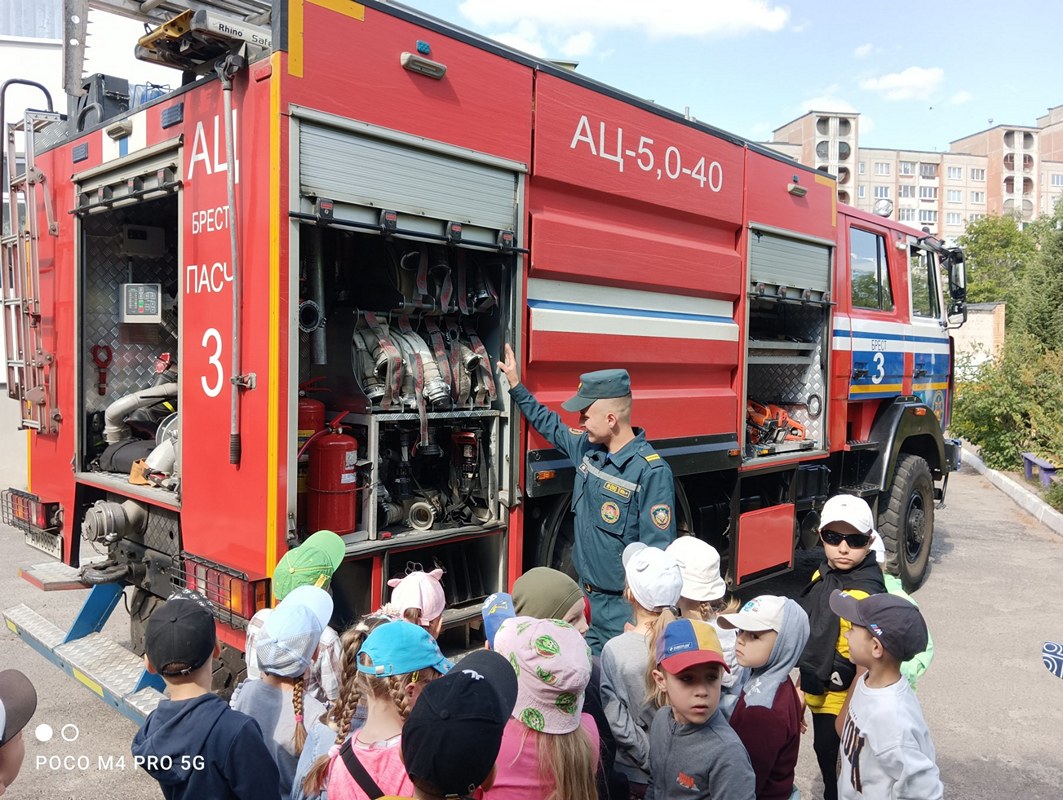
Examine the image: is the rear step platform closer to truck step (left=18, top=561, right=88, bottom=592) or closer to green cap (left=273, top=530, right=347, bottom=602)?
truck step (left=18, top=561, right=88, bottom=592)

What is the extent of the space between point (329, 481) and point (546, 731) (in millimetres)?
1689

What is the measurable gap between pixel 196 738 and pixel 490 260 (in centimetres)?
242

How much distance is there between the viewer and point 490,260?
382 centimetres

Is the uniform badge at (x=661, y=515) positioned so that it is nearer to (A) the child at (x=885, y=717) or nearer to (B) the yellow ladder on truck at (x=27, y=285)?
(A) the child at (x=885, y=717)

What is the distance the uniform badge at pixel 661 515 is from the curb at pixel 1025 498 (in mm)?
8440

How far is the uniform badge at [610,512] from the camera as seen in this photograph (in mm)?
3410

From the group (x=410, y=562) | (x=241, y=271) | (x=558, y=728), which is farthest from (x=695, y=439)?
(x=558, y=728)

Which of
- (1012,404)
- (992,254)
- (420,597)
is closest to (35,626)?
(420,597)

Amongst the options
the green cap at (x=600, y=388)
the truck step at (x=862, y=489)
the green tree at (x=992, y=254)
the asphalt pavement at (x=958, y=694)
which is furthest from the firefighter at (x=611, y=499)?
the green tree at (x=992, y=254)

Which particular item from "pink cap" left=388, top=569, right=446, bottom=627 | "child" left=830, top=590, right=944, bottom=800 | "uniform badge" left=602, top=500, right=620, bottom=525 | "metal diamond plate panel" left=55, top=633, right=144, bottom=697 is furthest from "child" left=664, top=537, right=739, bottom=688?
"metal diamond plate panel" left=55, top=633, right=144, bottom=697

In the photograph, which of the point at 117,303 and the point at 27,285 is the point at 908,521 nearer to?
the point at 117,303

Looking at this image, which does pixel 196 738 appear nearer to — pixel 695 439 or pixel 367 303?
pixel 367 303

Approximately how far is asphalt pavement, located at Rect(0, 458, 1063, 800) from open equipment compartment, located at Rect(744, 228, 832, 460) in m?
1.41

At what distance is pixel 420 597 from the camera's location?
2684 mm
